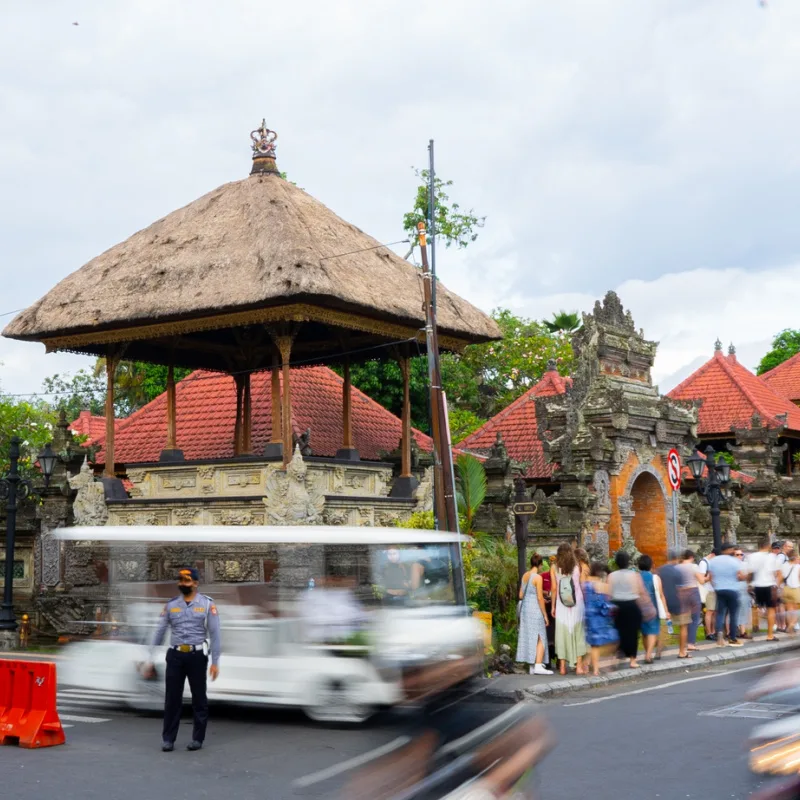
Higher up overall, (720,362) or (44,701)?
(720,362)

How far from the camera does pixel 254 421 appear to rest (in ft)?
90.8

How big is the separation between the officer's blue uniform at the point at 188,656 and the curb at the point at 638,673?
4.20 meters

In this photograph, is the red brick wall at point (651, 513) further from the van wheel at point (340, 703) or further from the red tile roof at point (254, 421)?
the van wheel at point (340, 703)

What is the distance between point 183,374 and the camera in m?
38.2

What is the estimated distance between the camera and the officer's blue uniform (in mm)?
10328

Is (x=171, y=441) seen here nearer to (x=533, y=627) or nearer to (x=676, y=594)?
(x=533, y=627)

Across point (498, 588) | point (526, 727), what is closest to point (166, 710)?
point (526, 727)

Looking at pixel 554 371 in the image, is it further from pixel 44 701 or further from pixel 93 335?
pixel 44 701

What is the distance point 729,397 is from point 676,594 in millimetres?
23129

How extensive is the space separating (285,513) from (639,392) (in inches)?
345

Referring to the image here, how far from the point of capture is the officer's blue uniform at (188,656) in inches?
407

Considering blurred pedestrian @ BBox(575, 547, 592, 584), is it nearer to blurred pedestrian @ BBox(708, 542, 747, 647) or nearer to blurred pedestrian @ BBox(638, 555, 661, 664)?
blurred pedestrian @ BBox(638, 555, 661, 664)

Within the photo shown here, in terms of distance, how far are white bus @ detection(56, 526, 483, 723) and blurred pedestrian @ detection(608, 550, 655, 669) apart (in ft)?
10.8

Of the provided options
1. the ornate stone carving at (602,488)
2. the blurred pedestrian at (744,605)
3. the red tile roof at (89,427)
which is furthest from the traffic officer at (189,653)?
the red tile roof at (89,427)
